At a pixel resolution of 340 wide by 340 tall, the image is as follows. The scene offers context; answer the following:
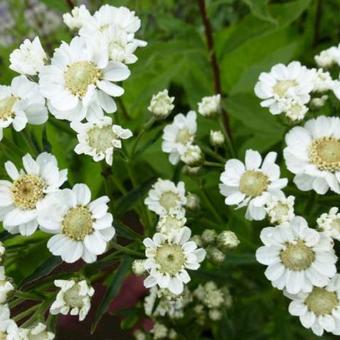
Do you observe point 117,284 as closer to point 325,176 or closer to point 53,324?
point 53,324

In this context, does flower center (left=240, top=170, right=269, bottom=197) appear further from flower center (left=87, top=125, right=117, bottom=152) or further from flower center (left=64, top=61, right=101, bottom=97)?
flower center (left=64, top=61, right=101, bottom=97)

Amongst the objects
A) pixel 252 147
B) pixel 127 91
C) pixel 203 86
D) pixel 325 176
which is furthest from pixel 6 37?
pixel 325 176

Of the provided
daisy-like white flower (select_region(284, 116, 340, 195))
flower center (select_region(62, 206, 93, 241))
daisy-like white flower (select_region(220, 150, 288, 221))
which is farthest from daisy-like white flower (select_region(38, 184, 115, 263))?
daisy-like white flower (select_region(284, 116, 340, 195))

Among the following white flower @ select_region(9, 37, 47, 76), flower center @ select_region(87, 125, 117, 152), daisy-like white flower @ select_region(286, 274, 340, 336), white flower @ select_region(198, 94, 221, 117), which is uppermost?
white flower @ select_region(9, 37, 47, 76)

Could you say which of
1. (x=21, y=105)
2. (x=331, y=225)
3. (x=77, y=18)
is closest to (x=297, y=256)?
(x=331, y=225)

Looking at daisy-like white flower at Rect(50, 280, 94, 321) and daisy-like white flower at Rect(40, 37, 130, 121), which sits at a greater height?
daisy-like white flower at Rect(40, 37, 130, 121)

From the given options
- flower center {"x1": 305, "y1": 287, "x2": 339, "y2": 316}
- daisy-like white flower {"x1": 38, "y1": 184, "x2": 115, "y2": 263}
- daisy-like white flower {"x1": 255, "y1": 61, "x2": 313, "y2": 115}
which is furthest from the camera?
daisy-like white flower {"x1": 255, "y1": 61, "x2": 313, "y2": 115}

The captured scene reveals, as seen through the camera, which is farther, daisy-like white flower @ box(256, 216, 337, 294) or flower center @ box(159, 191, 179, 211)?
flower center @ box(159, 191, 179, 211)
